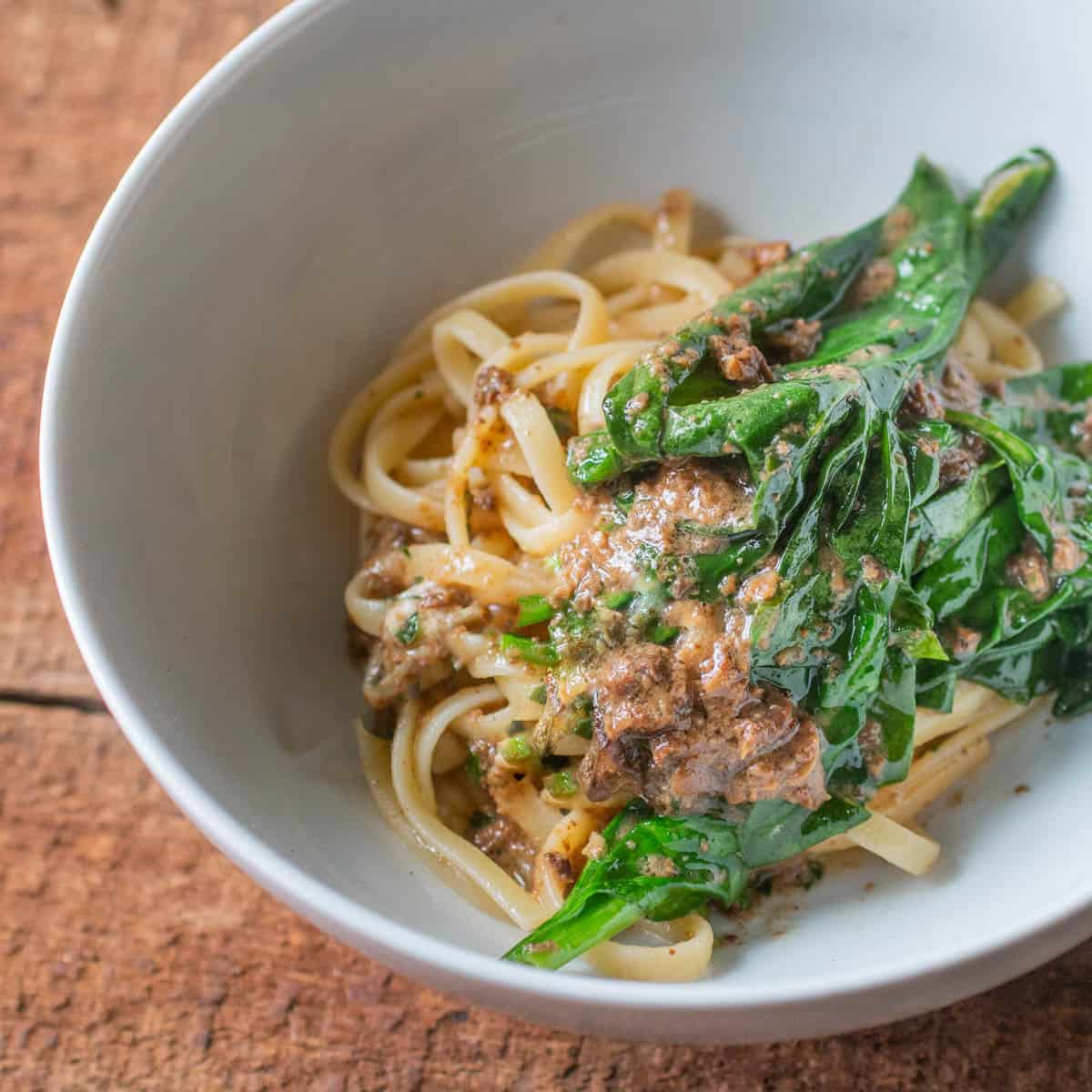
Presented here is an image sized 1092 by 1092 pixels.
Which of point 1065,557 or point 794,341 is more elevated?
point 794,341

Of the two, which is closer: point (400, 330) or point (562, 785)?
point (562, 785)

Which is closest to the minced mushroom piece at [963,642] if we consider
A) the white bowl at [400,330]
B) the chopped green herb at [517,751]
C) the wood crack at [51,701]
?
the white bowl at [400,330]

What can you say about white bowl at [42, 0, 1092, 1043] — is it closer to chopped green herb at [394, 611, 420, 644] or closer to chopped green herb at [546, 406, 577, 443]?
chopped green herb at [394, 611, 420, 644]

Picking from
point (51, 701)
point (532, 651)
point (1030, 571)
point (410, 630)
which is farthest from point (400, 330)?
point (1030, 571)

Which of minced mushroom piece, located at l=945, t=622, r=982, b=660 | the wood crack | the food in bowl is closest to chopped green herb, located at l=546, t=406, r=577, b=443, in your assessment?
the food in bowl

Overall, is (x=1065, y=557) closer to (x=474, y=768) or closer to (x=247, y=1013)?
(x=474, y=768)

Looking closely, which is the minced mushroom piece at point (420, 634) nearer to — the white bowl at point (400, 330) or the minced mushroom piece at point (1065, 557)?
the white bowl at point (400, 330)

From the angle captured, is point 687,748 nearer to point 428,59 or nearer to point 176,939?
point 176,939
